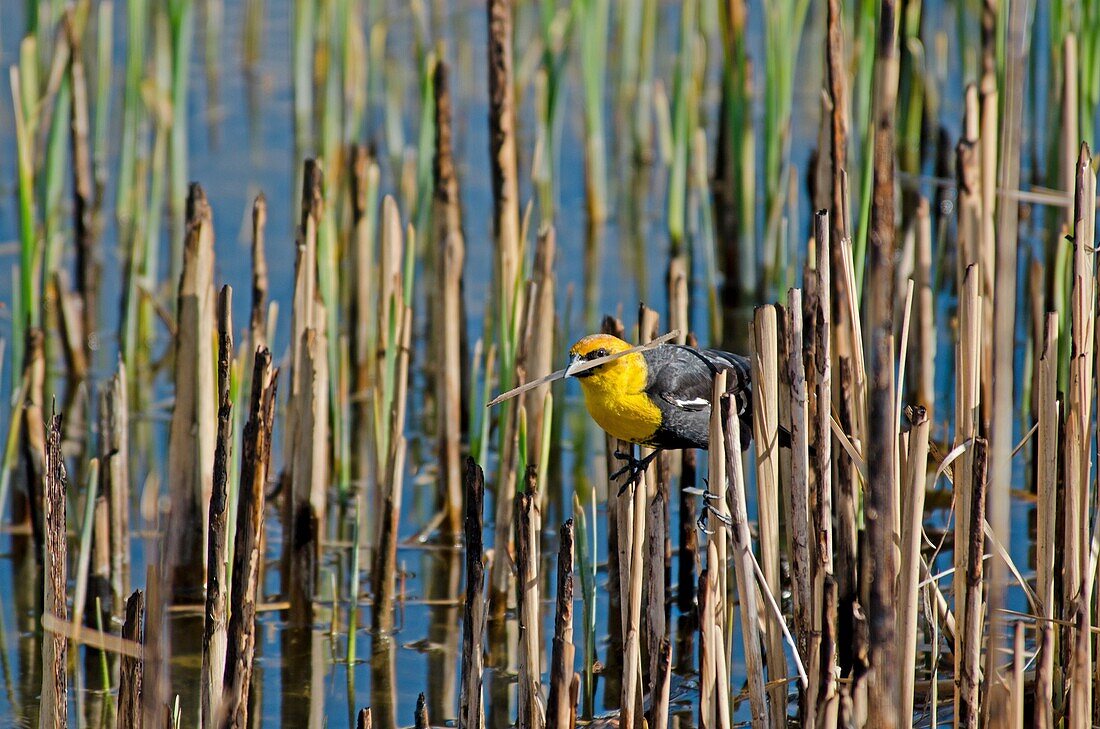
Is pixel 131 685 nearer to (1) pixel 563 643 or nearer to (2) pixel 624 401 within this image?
(1) pixel 563 643

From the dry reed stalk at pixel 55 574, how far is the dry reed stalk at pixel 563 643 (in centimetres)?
104

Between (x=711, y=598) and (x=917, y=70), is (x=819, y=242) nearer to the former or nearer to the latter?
(x=711, y=598)

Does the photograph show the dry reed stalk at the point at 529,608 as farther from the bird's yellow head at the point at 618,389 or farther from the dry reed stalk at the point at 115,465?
the dry reed stalk at the point at 115,465

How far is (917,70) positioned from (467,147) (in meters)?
3.10

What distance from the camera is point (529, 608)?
10.8ft

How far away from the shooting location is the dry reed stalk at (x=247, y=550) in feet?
9.96

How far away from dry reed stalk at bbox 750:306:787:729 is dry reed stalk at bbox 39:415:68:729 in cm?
152

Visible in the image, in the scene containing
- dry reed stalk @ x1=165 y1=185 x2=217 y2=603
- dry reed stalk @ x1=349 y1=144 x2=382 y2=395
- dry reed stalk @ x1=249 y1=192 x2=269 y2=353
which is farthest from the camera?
dry reed stalk @ x1=349 y1=144 x2=382 y2=395

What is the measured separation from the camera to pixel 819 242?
10.3 ft

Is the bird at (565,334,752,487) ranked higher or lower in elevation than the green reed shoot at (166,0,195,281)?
lower

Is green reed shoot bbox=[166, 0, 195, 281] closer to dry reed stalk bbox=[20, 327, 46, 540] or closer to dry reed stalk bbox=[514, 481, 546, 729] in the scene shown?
dry reed stalk bbox=[20, 327, 46, 540]

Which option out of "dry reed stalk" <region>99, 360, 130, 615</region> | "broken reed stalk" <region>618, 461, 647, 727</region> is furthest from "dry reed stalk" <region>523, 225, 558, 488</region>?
"broken reed stalk" <region>618, 461, 647, 727</region>

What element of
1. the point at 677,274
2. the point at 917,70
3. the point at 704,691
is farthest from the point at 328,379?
the point at 917,70

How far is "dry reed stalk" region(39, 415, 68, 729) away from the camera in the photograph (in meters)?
3.04
